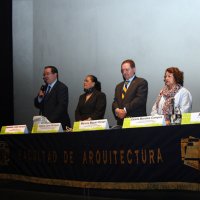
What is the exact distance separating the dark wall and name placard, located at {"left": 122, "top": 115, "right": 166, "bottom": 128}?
12.6 feet

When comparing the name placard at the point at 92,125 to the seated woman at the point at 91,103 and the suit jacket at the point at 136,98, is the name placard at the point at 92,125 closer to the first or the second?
the suit jacket at the point at 136,98

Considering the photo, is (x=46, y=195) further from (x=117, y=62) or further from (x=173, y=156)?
(x=117, y=62)

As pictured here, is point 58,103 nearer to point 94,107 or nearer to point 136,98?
point 94,107

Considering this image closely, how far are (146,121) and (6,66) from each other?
4.10 meters

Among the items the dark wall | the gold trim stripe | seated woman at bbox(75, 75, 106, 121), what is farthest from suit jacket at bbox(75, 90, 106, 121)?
the dark wall

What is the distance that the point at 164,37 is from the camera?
5.77 meters

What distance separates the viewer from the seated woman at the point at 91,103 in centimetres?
546

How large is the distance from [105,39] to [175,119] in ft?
8.83

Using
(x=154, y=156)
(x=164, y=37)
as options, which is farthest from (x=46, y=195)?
(x=164, y=37)

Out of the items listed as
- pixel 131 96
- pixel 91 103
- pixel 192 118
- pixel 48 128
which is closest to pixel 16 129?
pixel 48 128

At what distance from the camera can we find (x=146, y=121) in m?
3.73

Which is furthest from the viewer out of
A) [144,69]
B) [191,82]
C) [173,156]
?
[144,69]

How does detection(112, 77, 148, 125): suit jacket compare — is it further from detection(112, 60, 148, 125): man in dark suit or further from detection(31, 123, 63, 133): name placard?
detection(31, 123, 63, 133): name placard

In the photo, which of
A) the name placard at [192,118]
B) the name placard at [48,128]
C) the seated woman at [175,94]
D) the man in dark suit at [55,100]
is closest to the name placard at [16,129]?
the name placard at [48,128]
